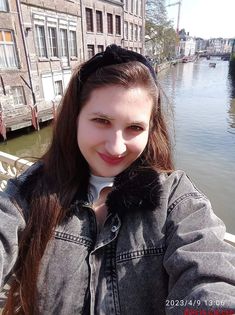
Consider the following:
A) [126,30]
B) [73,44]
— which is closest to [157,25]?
[126,30]

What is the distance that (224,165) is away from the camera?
8.98m

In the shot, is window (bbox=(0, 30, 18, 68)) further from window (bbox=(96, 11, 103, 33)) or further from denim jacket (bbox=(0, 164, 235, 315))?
denim jacket (bbox=(0, 164, 235, 315))

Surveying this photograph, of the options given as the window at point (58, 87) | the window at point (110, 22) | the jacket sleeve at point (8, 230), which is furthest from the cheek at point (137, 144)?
the window at point (110, 22)

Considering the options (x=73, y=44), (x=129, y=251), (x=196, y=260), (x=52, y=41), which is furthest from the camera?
(x=73, y=44)

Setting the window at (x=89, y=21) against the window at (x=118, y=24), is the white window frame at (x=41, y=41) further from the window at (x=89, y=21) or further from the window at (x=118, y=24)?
the window at (x=118, y=24)

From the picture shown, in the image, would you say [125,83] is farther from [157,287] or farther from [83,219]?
[157,287]

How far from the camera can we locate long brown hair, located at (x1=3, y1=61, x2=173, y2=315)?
44.5 inches

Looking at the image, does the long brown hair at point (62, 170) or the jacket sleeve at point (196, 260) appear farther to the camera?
the long brown hair at point (62, 170)

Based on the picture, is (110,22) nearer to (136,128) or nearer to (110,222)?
(136,128)

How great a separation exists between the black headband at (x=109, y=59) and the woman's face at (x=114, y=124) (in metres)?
0.15

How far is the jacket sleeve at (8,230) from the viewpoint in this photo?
1.07 metres

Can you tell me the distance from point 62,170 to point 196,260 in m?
0.75

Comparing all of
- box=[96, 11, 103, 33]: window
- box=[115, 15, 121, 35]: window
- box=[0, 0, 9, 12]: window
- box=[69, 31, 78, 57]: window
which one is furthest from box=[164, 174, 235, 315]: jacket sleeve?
box=[115, 15, 121, 35]: window

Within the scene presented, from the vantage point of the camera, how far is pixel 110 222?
3.71ft
